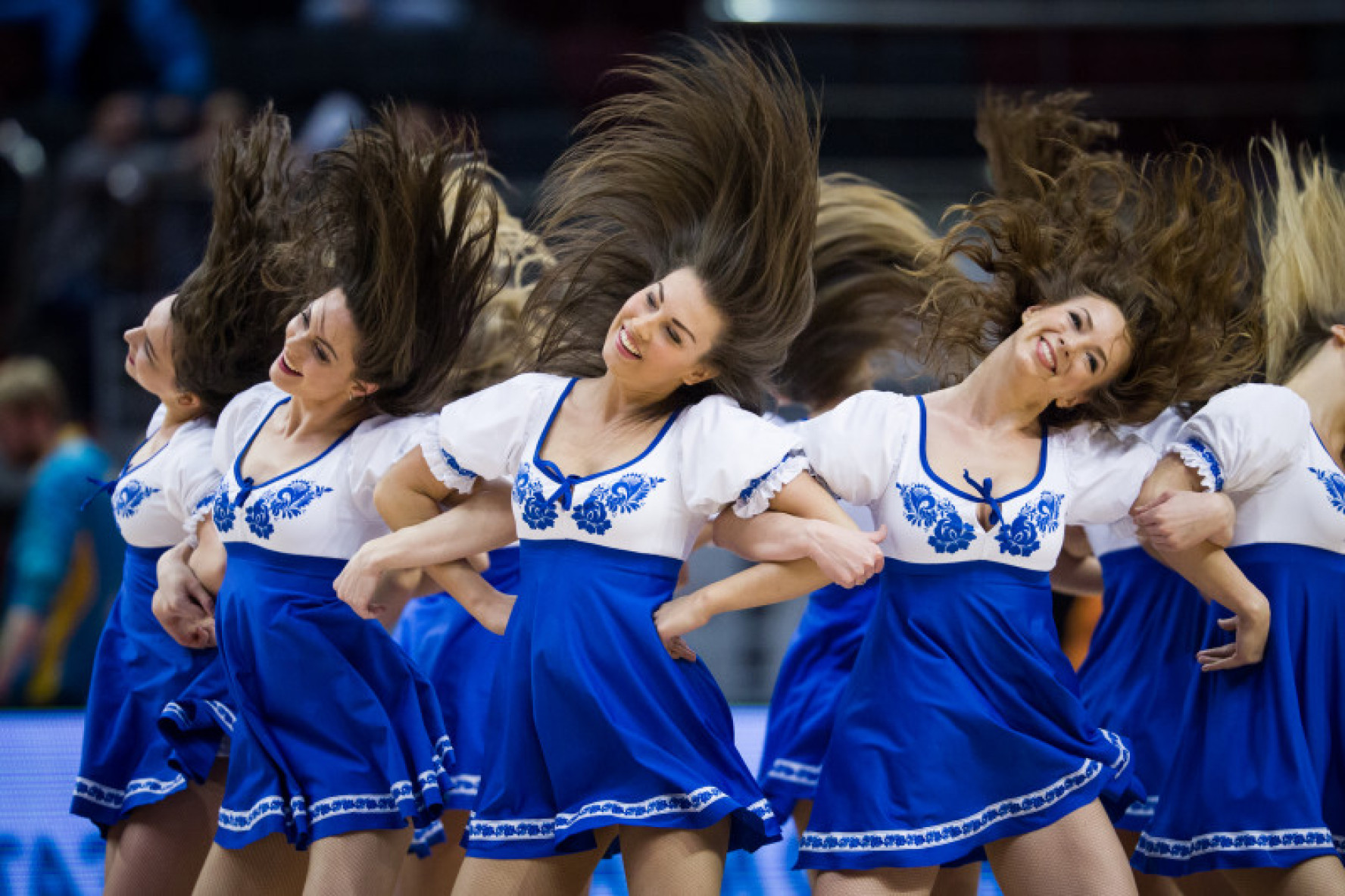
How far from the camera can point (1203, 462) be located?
313cm

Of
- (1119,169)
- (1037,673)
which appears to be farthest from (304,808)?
(1119,169)

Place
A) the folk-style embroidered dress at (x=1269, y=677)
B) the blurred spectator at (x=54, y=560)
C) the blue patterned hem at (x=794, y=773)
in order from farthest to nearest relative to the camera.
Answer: the blurred spectator at (x=54, y=560)
the blue patterned hem at (x=794, y=773)
the folk-style embroidered dress at (x=1269, y=677)

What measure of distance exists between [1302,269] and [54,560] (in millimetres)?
4491

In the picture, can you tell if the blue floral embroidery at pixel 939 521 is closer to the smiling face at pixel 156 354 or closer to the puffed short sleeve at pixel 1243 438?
the puffed short sleeve at pixel 1243 438

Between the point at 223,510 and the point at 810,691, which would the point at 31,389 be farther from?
the point at 810,691

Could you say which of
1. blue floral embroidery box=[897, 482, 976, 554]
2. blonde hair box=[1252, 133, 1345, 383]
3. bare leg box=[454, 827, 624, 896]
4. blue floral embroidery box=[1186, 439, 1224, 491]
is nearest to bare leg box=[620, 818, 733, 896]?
bare leg box=[454, 827, 624, 896]

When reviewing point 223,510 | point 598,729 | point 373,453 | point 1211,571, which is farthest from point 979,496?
point 223,510

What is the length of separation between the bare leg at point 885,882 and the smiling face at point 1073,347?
0.90 m

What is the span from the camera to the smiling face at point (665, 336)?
9.51ft

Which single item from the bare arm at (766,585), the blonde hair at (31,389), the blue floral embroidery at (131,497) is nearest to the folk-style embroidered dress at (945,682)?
the bare arm at (766,585)

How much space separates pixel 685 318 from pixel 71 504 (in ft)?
12.5

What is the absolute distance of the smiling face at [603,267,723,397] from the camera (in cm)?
290

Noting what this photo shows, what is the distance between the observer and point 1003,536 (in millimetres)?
2902

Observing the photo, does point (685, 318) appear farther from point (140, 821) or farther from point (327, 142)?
point (327, 142)
